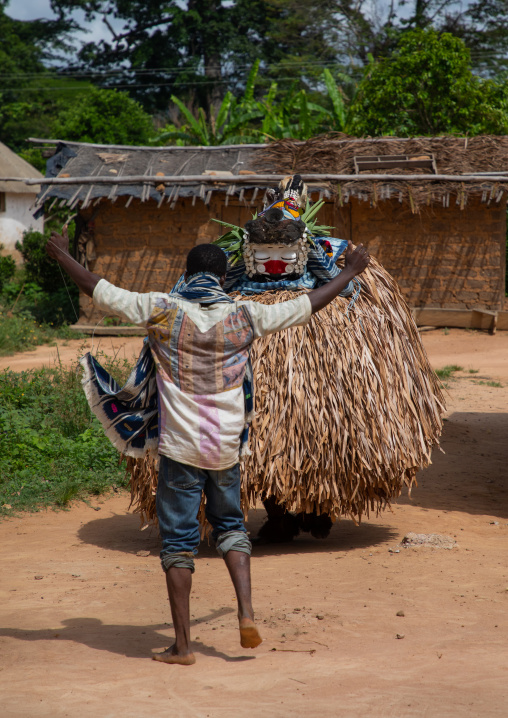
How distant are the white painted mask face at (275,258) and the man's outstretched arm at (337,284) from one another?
127 cm

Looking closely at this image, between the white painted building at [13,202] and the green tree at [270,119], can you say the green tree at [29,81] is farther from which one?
the green tree at [270,119]

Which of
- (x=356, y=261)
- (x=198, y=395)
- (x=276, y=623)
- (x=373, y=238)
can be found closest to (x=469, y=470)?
(x=276, y=623)

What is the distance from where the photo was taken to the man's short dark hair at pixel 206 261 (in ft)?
10.8

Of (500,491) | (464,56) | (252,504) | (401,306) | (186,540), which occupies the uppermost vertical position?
(464,56)

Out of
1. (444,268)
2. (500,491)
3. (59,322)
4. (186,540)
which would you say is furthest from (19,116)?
(186,540)

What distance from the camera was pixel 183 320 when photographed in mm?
3195

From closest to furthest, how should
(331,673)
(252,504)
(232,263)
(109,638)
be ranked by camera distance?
(331,673), (109,638), (252,504), (232,263)

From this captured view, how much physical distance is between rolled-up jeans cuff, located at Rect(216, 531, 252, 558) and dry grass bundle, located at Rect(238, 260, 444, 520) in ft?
3.55

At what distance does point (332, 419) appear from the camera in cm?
444

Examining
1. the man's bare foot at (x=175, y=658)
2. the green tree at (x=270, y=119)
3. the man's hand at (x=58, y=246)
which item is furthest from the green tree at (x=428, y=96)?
the man's bare foot at (x=175, y=658)

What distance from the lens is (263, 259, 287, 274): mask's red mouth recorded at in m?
4.62

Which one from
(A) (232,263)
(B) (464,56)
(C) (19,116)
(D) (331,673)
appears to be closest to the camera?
(D) (331,673)

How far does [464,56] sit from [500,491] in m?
14.1

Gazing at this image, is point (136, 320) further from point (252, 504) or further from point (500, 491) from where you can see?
point (500, 491)
